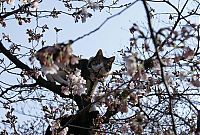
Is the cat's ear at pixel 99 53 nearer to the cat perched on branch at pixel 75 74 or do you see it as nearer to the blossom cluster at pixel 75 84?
the cat perched on branch at pixel 75 74

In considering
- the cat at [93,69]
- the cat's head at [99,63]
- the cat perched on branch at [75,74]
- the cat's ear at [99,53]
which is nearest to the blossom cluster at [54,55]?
the cat perched on branch at [75,74]

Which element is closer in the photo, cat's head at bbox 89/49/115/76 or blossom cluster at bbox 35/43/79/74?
blossom cluster at bbox 35/43/79/74

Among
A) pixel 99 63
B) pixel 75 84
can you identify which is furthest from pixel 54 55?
pixel 99 63

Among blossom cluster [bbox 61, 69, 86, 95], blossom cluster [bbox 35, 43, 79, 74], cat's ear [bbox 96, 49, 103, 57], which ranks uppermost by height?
cat's ear [bbox 96, 49, 103, 57]

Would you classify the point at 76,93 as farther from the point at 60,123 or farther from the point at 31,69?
the point at 31,69

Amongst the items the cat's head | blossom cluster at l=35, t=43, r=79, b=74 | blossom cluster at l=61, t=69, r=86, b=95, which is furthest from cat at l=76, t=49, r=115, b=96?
blossom cluster at l=35, t=43, r=79, b=74

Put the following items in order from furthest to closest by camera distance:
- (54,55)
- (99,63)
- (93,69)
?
(99,63) → (93,69) → (54,55)

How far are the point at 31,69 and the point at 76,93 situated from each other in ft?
3.07

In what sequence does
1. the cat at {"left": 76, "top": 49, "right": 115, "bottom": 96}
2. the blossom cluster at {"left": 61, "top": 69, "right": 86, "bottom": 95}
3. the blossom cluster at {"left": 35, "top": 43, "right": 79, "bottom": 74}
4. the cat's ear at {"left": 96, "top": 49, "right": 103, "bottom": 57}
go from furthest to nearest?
the cat's ear at {"left": 96, "top": 49, "right": 103, "bottom": 57} < the cat at {"left": 76, "top": 49, "right": 115, "bottom": 96} < the blossom cluster at {"left": 61, "top": 69, "right": 86, "bottom": 95} < the blossom cluster at {"left": 35, "top": 43, "right": 79, "bottom": 74}

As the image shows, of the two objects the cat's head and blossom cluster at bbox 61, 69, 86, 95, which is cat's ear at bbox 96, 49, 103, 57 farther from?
blossom cluster at bbox 61, 69, 86, 95

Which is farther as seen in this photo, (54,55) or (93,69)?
(93,69)

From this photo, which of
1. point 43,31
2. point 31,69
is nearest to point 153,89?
point 31,69

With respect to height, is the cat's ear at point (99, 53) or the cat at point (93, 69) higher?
the cat's ear at point (99, 53)

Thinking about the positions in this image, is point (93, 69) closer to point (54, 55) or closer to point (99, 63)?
point (99, 63)
